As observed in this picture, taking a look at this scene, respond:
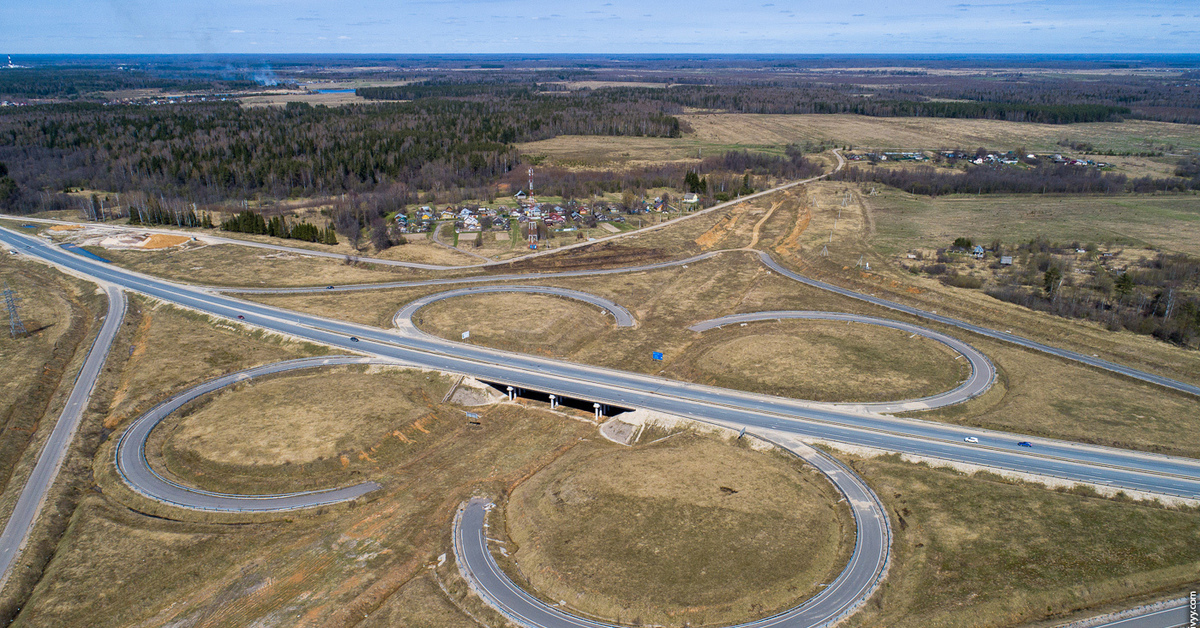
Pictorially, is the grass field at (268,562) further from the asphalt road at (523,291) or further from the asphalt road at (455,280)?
the asphalt road at (455,280)

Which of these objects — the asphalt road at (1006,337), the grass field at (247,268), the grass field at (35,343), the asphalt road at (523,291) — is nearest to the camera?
the grass field at (35,343)

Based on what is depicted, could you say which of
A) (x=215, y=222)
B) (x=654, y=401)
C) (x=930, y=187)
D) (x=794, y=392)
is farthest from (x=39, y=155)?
(x=930, y=187)

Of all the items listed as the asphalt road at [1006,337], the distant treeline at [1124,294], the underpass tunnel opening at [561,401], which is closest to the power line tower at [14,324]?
the underpass tunnel opening at [561,401]

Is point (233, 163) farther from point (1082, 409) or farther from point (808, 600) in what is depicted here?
point (1082, 409)

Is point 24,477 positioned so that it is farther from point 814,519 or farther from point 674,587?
point 814,519

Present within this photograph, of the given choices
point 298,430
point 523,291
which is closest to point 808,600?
point 298,430

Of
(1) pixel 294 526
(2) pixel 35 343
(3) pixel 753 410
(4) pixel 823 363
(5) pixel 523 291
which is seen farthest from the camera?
(5) pixel 523 291
